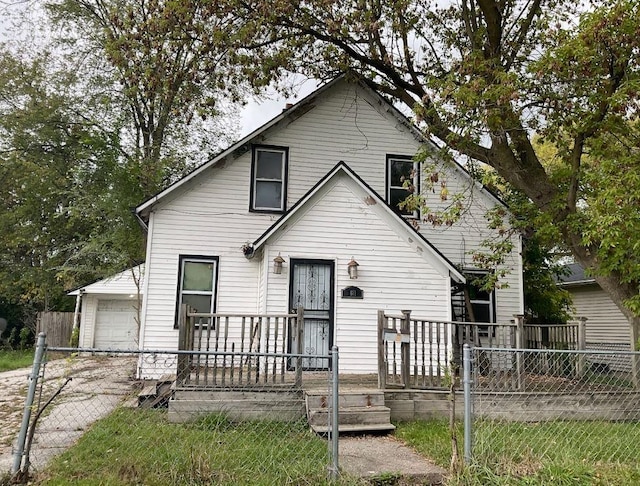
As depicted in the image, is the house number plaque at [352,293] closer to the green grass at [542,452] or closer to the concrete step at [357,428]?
the green grass at [542,452]

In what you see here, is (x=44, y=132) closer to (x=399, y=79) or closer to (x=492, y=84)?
(x=399, y=79)

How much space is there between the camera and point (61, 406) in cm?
844

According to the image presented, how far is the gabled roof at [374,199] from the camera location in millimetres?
9734

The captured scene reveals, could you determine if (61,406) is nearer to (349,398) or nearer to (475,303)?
(349,398)

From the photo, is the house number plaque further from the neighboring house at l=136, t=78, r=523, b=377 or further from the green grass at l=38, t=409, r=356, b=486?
the green grass at l=38, t=409, r=356, b=486

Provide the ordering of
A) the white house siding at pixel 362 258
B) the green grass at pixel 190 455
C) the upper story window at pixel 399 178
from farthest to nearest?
the upper story window at pixel 399 178
the white house siding at pixel 362 258
the green grass at pixel 190 455

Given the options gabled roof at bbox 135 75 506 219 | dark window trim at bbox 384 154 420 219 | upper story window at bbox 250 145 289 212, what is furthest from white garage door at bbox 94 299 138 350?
dark window trim at bbox 384 154 420 219

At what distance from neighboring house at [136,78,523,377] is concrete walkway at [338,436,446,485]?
3392mm

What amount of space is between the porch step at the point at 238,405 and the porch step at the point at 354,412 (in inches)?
13.2

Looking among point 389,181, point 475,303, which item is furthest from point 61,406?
point 475,303

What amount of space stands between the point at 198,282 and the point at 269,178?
3042mm

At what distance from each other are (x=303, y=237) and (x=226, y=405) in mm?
3933

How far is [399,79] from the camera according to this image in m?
12.3

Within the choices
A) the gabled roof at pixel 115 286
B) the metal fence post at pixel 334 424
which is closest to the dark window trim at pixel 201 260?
the metal fence post at pixel 334 424
